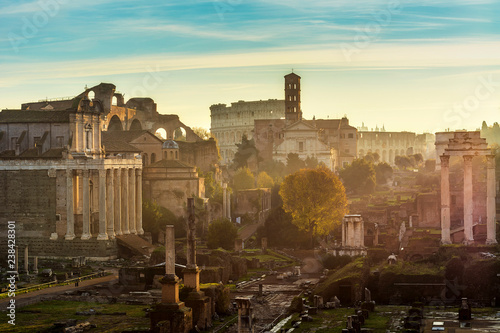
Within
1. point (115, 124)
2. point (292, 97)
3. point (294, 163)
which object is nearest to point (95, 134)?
point (115, 124)

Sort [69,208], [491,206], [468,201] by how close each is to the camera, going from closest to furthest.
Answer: [491,206]
[468,201]
[69,208]

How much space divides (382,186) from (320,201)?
4241 cm

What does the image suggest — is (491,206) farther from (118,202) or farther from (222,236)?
(118,202)

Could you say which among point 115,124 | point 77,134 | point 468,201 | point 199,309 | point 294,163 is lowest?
point 199,309

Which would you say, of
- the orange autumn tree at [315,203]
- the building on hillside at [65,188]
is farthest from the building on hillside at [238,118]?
the building on hillside at [65,188]

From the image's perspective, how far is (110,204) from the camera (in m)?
66.0

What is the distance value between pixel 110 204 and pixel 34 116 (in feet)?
30.7

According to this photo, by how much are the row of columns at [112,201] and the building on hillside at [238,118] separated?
88808mm

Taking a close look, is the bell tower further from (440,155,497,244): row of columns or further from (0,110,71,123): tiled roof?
(440,155,497,244): row of columns

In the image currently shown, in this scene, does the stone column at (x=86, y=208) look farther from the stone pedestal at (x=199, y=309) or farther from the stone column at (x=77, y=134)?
the stone pedestal at (x=199, y=309)

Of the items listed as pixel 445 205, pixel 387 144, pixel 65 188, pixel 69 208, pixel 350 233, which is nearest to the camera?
pixel 445 205

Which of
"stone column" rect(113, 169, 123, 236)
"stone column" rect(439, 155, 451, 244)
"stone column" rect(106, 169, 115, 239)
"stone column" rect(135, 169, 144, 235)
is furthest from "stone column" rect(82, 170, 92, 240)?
"stone column" rect(439, 155, 451, 244)

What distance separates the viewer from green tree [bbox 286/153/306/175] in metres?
111

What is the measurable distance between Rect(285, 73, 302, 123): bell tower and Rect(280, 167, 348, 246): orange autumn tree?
2073 inches
